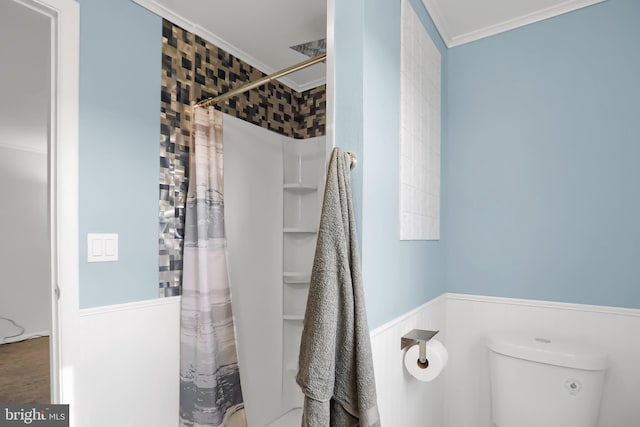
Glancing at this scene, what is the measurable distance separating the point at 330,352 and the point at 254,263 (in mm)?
1312

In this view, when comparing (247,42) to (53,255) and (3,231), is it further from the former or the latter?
(3,231)

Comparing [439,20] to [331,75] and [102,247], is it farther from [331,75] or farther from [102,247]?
[102,247]

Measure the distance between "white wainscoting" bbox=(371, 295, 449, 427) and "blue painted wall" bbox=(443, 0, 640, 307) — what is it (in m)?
0.44

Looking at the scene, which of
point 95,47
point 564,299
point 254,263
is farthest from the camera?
point 254,263

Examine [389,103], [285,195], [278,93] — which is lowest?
[285,195]

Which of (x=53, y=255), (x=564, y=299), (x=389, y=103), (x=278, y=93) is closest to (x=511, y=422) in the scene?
(x=564, y=299)

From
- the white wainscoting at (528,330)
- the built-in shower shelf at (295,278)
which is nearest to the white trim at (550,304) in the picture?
the white wainscoting at (528,330)

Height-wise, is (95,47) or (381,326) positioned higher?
(95,47)

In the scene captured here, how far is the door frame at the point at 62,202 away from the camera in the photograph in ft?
4.18

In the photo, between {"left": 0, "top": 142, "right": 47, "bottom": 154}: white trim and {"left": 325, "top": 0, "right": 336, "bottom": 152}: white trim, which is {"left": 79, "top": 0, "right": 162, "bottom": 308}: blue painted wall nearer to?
{"left": 325, "top": 0, "right": 336, "bottom": 152}: white trim

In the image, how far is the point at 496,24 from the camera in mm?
1741

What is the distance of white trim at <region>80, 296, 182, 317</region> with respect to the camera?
1359mm

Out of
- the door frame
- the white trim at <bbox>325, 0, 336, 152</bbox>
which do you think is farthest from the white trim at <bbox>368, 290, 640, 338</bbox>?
the door frame

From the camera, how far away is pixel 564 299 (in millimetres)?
1580
